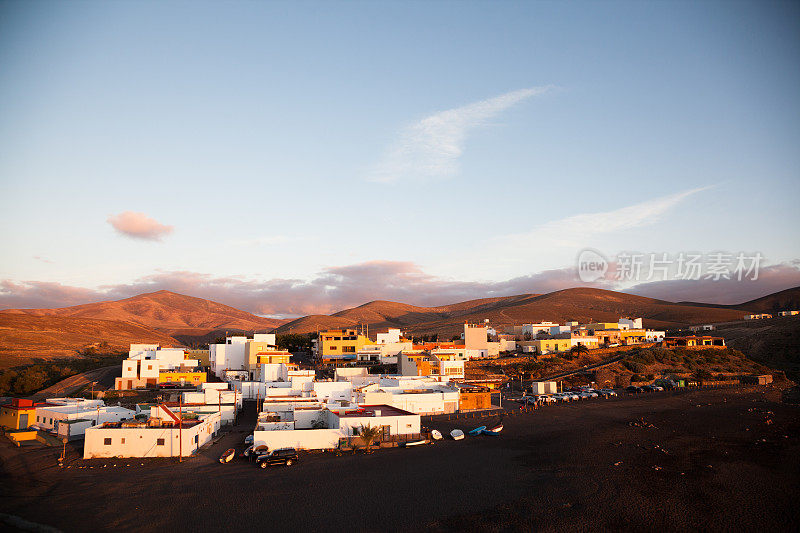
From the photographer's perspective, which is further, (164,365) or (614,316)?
(614,316)

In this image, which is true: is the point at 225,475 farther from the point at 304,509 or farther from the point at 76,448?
the point at 76,448

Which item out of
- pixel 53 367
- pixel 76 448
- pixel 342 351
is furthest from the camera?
pixel 342 351

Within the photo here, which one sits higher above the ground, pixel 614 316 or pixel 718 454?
pixel 614 316

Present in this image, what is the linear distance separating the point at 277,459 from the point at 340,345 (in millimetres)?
45529

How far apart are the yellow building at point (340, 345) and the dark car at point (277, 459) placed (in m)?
43.8

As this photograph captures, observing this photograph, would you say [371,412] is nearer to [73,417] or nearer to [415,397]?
[415,397]

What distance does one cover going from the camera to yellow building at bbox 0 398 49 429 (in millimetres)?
34438

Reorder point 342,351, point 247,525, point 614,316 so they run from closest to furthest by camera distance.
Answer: point 247,525 → point 342,351 → point 614,316

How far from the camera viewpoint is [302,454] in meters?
27.5

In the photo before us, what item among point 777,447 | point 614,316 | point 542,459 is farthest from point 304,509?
point 614,316

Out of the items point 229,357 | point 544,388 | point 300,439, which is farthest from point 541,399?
point 229,357

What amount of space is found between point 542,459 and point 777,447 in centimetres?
1430

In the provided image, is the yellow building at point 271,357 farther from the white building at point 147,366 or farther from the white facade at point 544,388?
the white facade at point 544,388

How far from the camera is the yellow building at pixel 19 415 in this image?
34.4 meters
